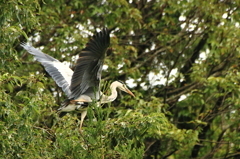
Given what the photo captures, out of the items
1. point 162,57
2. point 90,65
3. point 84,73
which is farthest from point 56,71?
point 162,57

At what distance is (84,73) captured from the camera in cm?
508

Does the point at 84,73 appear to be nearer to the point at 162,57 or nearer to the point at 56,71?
the point at 56,71

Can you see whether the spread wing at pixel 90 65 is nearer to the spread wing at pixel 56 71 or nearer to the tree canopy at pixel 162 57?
the spread wing at pixel 56 71

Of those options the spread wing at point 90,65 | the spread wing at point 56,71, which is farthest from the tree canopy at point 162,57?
the spread wing at point 90,65

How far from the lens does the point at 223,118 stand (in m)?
8.23

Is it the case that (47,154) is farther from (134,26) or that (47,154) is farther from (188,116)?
(188,116)

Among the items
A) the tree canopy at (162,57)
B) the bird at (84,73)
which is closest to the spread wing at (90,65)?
the bird at (84,73)

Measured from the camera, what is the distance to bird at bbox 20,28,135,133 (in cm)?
478

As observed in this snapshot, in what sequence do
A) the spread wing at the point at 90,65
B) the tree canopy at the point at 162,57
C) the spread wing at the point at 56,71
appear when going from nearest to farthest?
1. the spread wing at the point at 90,65
2. the spread wing at the point at 56,71
3. the tree canopy at the point at 162,57

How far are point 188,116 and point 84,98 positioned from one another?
12.1ft

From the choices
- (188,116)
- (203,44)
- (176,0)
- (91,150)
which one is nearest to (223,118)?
(188,116)

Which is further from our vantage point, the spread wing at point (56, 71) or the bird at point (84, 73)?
the spread wing at point (56, 71)

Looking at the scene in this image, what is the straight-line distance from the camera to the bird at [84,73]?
15.7 feet

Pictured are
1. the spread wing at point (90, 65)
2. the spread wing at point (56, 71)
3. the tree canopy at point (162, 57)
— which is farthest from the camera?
the tree canopy at point (162, 57)
